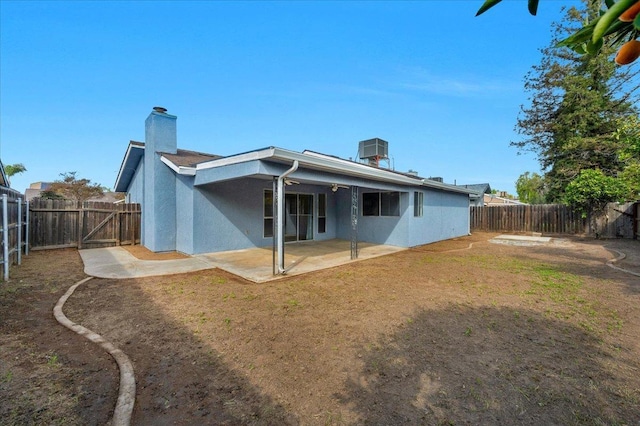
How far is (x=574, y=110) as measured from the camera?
54.5ft

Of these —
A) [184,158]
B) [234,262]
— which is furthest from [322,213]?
[184,158]

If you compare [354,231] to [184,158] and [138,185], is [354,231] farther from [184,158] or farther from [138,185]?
[138,185]

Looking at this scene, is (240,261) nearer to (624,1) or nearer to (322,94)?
(624,1)

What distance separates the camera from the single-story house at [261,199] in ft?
23.4

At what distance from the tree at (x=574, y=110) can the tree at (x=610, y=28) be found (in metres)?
18.9

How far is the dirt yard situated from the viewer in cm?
259

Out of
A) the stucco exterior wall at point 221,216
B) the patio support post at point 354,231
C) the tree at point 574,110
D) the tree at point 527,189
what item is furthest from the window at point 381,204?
the tree at point 527,189

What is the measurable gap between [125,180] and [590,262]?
17782 millimetres

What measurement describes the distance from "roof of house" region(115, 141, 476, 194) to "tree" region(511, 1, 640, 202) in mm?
8464

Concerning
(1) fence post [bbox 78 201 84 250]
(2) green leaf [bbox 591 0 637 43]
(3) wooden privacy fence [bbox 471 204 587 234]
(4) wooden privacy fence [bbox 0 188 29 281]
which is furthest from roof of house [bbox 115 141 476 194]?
(3) wooden privacy fence [bbox 471 204 587 234]

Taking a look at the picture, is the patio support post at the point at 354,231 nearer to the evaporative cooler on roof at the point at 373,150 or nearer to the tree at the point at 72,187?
the evaporative cooler on roof at the point at 373,150

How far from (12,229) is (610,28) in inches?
424

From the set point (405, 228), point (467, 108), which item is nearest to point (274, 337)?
point (405, 228)

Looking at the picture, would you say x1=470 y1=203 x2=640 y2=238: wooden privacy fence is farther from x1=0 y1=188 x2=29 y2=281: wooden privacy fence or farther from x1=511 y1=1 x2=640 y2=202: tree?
x1=0 y1=188 x2=29 y2=281: wooden privacy fence
